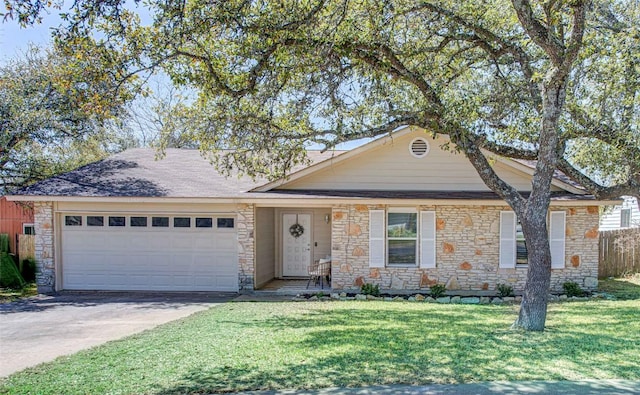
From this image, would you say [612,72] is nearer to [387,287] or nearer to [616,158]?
[616,158]

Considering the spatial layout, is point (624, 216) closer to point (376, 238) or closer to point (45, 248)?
point (376, 238)

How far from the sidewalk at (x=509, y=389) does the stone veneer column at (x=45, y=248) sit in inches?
414

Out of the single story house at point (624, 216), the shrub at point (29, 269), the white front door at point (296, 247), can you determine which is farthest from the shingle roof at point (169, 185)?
the single story house at point (624, 216)

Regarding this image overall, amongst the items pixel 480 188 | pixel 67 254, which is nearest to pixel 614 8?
pixel 480 188

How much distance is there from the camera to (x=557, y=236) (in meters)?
12.7

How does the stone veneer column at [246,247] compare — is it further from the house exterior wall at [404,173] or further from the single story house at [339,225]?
the house exterior wall at [404,173]

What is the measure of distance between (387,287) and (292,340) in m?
5.96

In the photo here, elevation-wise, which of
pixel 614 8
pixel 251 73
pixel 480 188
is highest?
pixel 614 8

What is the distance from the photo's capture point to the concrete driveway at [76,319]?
24.0 feet

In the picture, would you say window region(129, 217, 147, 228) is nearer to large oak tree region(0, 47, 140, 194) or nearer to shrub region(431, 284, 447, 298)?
large oak tree region(0, 47, 140, 194)

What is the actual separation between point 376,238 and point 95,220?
790 cm

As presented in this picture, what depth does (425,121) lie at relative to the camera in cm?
861

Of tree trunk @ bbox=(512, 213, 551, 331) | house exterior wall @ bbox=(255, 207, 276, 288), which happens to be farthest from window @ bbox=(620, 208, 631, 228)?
tree trunk @ bbox=(512, 213, 551, 331)

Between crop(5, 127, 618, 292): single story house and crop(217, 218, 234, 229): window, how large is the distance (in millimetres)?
67
